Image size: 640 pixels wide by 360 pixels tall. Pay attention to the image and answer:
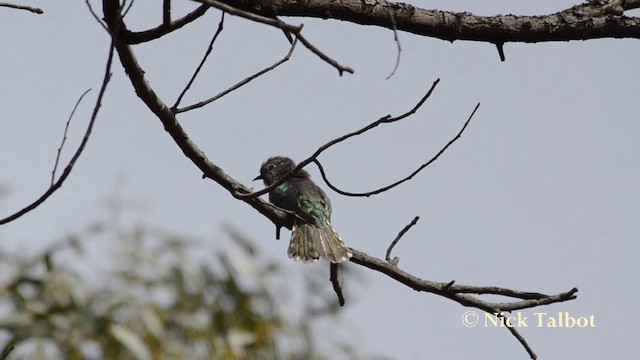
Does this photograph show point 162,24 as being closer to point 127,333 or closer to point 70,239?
point 127,333

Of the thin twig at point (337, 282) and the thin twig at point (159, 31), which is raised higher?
the thin twig at point (159, 31)

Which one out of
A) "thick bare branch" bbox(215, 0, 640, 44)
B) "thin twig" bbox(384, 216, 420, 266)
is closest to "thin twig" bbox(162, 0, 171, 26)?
"thick bare branch" bbox(215, 0, 640, 44)

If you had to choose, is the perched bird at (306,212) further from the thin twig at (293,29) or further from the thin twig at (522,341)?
the thin twig at (293,29)

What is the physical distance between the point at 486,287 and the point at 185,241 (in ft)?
5.92

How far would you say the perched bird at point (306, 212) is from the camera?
5172 mm

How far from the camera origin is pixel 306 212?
6.28 m

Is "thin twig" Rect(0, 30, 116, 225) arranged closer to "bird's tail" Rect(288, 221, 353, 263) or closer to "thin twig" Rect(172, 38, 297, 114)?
"thin twig" Rect(172, 38, 297, 114)

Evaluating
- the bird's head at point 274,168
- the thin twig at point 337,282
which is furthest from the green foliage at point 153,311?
the bird's head at point 274,168

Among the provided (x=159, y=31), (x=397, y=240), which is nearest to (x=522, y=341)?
(x=397, y=240)

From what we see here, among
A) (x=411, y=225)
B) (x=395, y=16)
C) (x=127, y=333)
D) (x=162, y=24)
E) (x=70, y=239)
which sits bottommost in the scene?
(x=127, y=333)

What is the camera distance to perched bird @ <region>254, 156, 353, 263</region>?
5.17m

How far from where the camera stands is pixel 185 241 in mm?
4656

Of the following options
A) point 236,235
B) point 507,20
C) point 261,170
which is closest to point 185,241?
point 236,235

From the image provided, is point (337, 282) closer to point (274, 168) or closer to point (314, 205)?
point (314, 205)
